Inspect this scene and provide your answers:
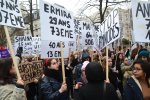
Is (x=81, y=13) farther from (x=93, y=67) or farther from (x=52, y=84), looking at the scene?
(x=93, y=67)

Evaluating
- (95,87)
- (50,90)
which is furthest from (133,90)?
(50,90)

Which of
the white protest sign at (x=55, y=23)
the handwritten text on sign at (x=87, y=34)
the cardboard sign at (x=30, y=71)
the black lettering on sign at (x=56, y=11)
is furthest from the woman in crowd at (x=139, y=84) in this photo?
the handwritten text on sign at (x=87, y=34)

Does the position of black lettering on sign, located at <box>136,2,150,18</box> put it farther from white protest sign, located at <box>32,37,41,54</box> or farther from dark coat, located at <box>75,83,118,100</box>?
white protest sign, located at <box>32,37,41,54</box>

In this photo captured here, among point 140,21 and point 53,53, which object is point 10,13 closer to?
point 53,53

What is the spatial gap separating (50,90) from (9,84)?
1.84m

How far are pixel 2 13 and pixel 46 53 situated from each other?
209cm

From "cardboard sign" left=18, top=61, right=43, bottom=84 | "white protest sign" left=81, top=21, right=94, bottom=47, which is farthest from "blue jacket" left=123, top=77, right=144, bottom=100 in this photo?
"white protest sign" left=81, top=21, right=94, bottom=47

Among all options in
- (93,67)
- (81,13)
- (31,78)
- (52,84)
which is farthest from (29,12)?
(93,67)

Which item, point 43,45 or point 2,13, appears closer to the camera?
point 2,13

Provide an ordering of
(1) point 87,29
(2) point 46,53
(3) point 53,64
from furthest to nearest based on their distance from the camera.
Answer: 1. (1) point 87,29
2. (2) point 46,53
3. (3) point 53,64

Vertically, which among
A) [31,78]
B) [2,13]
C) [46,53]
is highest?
[2,13]

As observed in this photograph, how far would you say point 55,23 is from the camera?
8.16 m

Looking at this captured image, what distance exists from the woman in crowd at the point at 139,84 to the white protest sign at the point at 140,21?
41.7 inches

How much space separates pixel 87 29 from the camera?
12.8 metres
